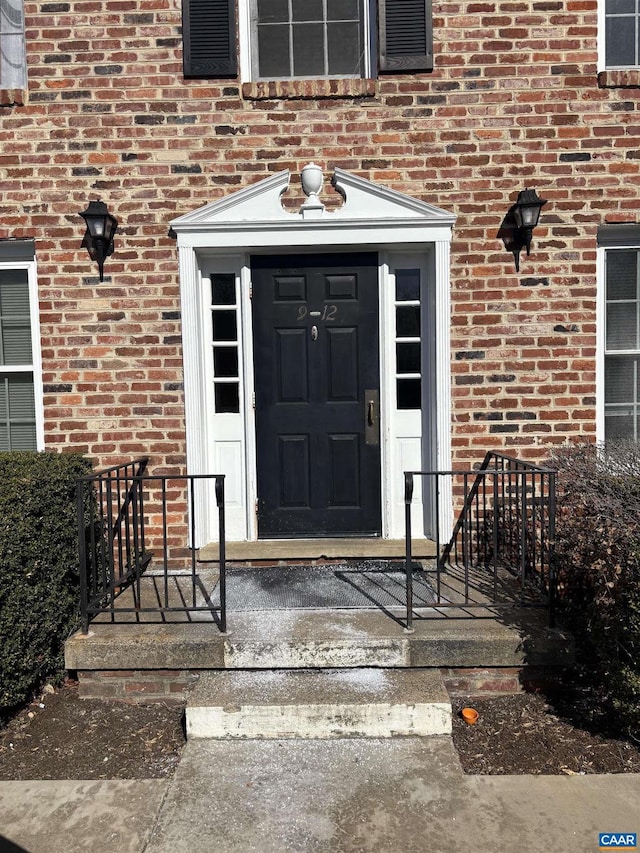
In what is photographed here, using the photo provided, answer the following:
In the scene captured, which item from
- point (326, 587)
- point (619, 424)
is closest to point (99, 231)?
point (326, 587)

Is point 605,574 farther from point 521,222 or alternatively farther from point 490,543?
point 521,222

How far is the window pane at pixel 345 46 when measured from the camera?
470 centimetres

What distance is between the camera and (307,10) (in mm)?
4699

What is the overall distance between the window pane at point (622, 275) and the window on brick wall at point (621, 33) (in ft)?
4.35

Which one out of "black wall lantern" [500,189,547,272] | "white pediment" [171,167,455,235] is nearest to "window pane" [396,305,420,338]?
"white pediment" [171,167,455,235]

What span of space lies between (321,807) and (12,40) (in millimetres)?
5283

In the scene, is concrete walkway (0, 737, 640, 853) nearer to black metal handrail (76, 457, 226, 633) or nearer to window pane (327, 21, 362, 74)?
black metal handrail (76, 457, 226, 633)

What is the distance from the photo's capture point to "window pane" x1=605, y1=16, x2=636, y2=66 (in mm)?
4594

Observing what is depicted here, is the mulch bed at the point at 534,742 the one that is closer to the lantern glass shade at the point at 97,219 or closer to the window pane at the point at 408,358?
the window pane at the point at 408,358

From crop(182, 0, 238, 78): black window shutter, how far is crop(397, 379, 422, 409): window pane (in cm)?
249

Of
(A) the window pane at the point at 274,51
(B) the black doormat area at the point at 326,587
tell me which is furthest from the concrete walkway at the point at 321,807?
(A) the window pane at the point at 274,51

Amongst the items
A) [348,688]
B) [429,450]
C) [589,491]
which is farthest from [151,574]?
[589,491]

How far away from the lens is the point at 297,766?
2.86 metres

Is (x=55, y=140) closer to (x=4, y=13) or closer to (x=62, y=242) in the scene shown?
(x=62, y=242)
